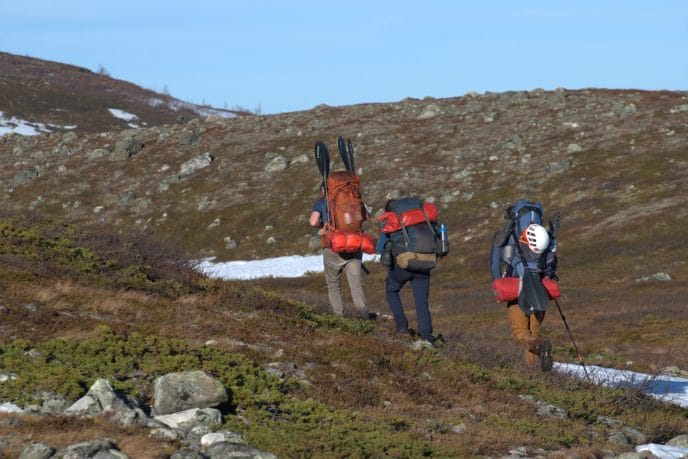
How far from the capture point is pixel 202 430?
28.1ft

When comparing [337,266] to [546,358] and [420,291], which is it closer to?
[420,291]

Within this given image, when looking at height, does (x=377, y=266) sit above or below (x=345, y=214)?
below

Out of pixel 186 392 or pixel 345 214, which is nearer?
pixel 186 392

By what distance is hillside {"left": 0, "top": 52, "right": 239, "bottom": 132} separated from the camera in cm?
11212

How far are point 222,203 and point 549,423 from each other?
54.0 m

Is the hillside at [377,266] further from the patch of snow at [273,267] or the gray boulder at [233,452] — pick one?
the patch of snow at [273,267]

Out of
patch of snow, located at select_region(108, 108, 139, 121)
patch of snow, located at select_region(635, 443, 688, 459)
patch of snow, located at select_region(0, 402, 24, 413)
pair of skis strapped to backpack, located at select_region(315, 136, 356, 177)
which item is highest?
patch of snow, located at select_region(108, 108, 139, 121)

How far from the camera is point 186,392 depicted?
30.2ft

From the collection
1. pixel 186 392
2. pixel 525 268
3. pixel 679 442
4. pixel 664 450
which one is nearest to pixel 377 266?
pixel 525 268

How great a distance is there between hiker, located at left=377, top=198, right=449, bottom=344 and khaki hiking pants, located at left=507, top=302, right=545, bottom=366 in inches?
56.5

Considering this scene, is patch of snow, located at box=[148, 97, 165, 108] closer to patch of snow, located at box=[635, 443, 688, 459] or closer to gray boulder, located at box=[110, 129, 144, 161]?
gray boulder, located at box=[110, 129, 144, 161]

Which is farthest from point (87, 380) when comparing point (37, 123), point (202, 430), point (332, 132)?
point (37, 123)

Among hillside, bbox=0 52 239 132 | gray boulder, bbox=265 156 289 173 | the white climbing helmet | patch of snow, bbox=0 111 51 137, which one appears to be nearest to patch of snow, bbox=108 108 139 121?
hillside, bbox=0 52 239 132

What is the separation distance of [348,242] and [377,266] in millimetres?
34111
